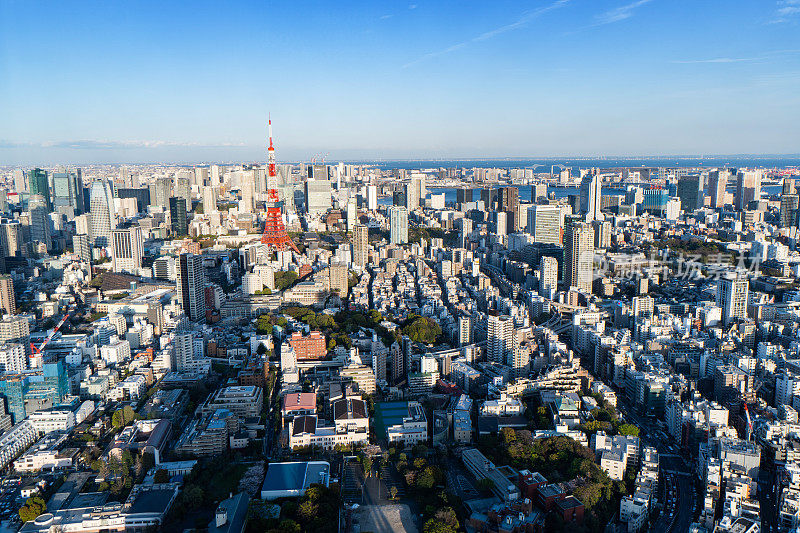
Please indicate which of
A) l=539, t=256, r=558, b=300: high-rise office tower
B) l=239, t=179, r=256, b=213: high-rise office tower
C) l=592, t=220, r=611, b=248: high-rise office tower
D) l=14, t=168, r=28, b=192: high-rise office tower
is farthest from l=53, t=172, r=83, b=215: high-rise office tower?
l=592, t=220, r=611, b=248: high-rise office tower

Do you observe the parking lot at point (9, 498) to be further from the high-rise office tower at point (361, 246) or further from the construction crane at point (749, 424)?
the high-rise office tower at point (361, 246)

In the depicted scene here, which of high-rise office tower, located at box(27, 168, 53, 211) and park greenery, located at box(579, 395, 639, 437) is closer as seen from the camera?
park greenery, located at box(579, 395, 639, 437)

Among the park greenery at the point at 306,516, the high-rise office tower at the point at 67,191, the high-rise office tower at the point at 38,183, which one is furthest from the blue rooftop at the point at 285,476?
the high-rise office tower at the point at 67,191

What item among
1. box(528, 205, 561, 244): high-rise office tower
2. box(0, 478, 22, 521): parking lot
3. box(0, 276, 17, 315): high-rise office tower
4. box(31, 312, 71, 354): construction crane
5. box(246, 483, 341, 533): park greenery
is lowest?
box(0, 478, 22, 521): parking lot

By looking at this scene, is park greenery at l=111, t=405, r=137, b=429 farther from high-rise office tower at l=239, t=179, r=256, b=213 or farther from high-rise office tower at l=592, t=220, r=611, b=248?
high-rise office tower at l=239, t=179, r=256, b=213

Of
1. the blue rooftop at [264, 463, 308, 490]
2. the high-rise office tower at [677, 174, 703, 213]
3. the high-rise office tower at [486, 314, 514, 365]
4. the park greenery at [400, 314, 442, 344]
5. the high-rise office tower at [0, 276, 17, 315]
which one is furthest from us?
the high-rise office tower at [677, 174, 703, 213]

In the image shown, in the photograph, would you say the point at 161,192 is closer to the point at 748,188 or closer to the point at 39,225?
the point at 39,225

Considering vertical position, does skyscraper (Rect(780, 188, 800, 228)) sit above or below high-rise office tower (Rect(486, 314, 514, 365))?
above

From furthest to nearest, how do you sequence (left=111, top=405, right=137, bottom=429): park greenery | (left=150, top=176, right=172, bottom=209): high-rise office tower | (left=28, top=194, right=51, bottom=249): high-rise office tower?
(left=150, top=176, right=172, bottom=209): high-rise office tower < (left=28, top=194, right=51, bottom=249): high-rise office tower < (left=111, top=405, right=137, bottom=429): park greenery

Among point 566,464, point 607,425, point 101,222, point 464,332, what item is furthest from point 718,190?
point 101,222
